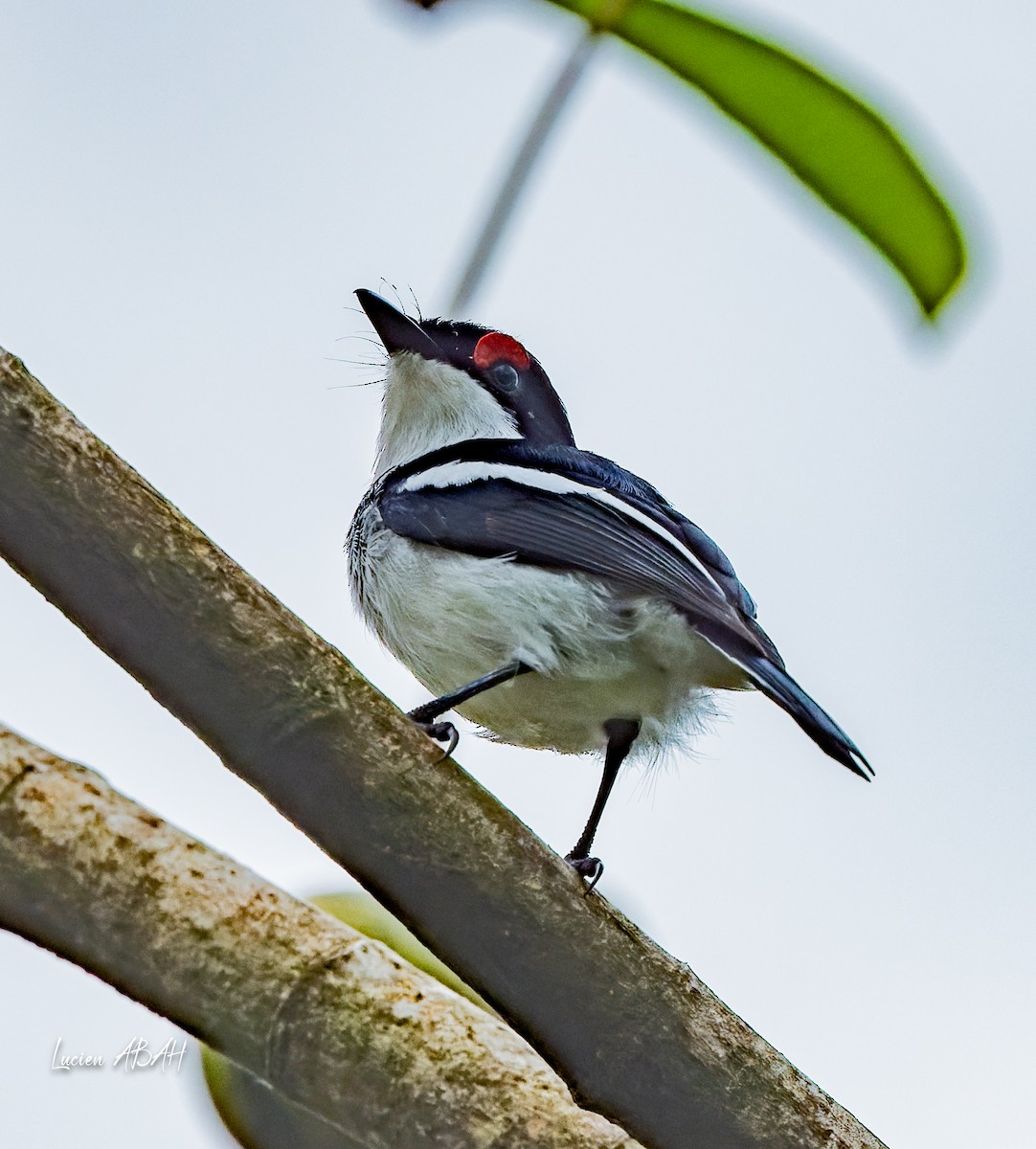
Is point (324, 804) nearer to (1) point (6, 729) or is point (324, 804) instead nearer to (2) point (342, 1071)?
(2) point (342, 1071)

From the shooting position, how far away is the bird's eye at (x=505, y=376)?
3.91 meters

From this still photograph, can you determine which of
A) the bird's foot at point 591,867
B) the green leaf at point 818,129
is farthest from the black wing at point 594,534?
the green leaf at point 818,129

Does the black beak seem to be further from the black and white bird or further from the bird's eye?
the black and white bird

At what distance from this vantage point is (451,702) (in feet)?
9.13

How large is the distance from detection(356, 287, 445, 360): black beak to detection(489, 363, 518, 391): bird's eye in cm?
16

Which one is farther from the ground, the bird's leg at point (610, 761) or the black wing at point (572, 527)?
the black wing at point (572, 527)

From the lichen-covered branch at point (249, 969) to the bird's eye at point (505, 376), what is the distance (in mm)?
1914

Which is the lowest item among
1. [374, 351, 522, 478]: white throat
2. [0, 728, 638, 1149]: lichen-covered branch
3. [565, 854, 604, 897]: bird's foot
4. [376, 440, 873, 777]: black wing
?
[0, 728, 638, 1149]: lichen-covered branch

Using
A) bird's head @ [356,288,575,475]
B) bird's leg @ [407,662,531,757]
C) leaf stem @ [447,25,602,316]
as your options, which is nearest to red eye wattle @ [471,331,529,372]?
bird's head @ [356,288,575,475]

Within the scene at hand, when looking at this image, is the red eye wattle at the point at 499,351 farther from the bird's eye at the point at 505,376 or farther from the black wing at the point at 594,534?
the black wing at the point at 594,534

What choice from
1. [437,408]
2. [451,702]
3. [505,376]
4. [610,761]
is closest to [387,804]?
[451,702]

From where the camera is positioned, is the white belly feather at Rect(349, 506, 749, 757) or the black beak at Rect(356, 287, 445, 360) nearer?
the white belly feather at Rect(349, 506, 749, 757)

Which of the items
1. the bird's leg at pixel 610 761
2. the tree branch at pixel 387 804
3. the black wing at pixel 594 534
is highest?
the black wing at pixel 594 534

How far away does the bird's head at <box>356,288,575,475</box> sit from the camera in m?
3.83
